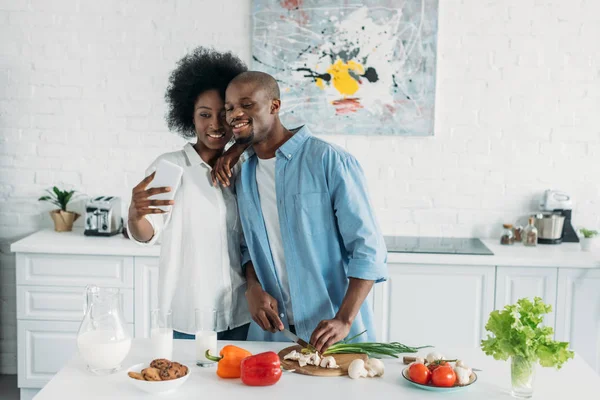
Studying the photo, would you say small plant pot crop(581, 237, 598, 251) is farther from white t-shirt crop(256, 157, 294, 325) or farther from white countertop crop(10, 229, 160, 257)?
white countertop crop(10, 229, 160, 257)

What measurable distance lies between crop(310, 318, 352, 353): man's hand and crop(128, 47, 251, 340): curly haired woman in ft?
1.34

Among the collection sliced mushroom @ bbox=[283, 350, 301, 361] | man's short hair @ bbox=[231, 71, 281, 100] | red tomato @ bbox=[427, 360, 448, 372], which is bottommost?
sliced mushroom @ bbox=[283, 350, 301, 361]

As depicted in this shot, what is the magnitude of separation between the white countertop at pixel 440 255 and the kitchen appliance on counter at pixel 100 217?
0.05m

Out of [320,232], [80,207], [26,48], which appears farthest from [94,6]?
[320,232]

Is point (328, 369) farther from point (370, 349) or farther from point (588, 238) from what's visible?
point (588, 238)

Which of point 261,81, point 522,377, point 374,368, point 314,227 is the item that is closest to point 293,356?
point 374,368

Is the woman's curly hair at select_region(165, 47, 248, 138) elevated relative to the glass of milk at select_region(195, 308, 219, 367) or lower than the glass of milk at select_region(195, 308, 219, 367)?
elevated

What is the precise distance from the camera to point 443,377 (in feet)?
5.58

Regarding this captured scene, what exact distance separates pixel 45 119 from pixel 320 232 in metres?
2.41

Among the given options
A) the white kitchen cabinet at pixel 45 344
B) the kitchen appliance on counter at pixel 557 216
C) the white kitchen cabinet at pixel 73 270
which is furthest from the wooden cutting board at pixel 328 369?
the kitchen appliance on counter at pixel 557 216

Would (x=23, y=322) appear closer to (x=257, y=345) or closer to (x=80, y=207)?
(x=80, y=207)

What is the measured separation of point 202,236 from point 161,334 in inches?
17.2

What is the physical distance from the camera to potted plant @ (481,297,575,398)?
1.64 meters

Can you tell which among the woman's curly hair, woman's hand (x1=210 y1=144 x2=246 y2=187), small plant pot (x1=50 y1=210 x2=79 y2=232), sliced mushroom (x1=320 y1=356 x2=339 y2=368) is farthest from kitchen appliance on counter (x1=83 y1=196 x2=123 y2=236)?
sliced mushroom (x1=320 y1=356 x2=339 y2=368)
